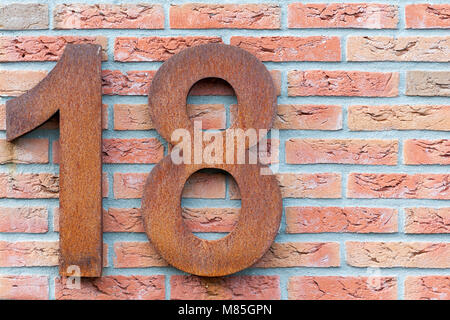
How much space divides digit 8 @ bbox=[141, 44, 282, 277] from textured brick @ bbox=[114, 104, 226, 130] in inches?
1.9

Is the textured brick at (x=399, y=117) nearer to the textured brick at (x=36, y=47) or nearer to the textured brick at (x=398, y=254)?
the textured brick at (x=398, y=254)

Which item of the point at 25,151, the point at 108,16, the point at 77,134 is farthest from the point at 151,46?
the point at 25,151

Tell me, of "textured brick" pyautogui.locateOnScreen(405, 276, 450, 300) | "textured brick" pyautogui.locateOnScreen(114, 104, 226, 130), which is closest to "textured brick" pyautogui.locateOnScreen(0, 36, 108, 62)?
"textured brick" pyautogui.locateOnScreen(114, 104, 226, 130)

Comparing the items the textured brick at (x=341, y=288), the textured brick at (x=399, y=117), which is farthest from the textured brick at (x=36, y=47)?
the textured brick at (x=341, y=288)

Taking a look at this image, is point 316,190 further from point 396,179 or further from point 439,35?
point 439,35

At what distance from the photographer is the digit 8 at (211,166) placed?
3.61ft

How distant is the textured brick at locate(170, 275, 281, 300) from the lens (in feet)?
3.80

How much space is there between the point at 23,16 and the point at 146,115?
0.44m

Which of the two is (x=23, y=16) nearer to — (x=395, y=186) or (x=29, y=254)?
(x=29, y=254)

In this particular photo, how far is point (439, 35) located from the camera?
3.74ft

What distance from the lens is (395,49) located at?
1143 millimetres

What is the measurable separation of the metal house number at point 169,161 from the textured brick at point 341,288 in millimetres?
166
